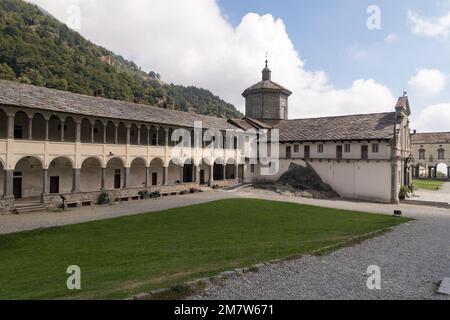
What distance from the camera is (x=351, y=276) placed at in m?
9.18

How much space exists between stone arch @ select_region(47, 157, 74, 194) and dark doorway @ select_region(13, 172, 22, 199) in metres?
2.14

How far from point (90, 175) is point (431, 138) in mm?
71505

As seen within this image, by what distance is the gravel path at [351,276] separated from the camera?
772cm

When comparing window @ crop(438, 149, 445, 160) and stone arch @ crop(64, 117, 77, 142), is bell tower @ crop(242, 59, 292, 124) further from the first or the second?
window @ crop(438, 149, 445, 160)

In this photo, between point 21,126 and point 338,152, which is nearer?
Result: point 21,126

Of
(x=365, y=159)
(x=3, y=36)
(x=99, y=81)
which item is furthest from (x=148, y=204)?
(x=3, y=36)

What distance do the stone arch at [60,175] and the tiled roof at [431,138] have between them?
2839 inches

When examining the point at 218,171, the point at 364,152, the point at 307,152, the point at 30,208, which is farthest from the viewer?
the point at 218,171

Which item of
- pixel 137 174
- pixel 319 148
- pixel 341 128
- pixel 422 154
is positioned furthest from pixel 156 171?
pixel 422 154

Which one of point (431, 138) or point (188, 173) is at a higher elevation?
point (431, 138)

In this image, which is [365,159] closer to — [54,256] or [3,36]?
[54,256]

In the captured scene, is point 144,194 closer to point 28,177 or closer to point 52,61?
point 28,177
